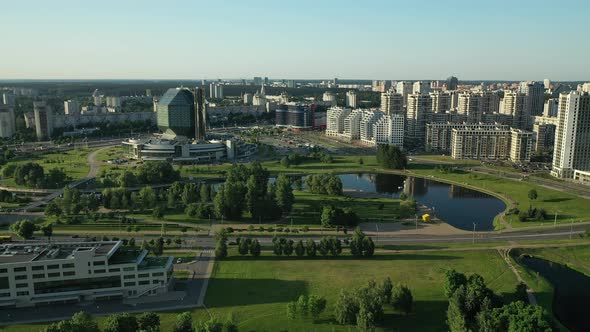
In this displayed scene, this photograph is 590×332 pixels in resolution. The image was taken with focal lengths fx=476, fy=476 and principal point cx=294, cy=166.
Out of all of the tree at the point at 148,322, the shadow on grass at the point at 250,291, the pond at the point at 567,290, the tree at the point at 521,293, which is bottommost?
the pond at the point at 567,290

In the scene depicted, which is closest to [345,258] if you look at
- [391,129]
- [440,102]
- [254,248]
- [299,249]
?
[299,249]

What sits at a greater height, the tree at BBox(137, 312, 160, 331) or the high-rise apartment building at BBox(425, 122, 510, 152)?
the high-rise apartment building at BBox(425, 122, 510, 152)

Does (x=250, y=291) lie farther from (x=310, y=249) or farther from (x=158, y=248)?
(x=158, y=248)

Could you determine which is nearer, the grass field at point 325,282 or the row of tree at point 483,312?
the row of tree at point 483,312

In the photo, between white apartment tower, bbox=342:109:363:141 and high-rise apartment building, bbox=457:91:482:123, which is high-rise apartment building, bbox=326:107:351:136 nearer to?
white apartment tower, bbox=342:109:363:141

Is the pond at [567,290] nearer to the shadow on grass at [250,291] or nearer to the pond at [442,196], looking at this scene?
the pond at [442,196]

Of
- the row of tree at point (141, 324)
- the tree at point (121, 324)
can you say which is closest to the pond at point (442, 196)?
the row of tree at point (141, 324)

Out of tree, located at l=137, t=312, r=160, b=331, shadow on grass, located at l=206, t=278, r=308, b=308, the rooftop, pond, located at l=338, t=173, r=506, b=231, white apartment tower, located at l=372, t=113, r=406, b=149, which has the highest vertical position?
white apartment tower, located at l=372, t=113, r=406, b=149

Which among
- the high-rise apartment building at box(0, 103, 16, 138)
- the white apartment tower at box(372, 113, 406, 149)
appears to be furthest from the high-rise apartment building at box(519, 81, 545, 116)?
the high-rise apartment building at box(0, 103, 16, 138)

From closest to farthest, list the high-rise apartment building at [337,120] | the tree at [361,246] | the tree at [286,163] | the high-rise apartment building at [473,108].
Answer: the tree at [361,246], the tree at [286,163], the high-rise apartment building at [473,108], the high-rise apartment building at [337,120]

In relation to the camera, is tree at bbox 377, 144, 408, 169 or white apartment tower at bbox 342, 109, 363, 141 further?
white apartment tower at bbox 342, 109, 363, 141
